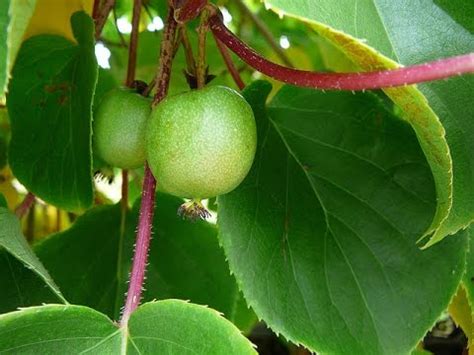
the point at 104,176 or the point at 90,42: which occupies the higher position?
the point at 90,42

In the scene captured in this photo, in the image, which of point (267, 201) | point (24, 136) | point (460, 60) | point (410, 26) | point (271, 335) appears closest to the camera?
point (460, 60)

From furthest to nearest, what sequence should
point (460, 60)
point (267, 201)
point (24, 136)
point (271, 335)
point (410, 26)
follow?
point (271, 335) < point (24, 136) < point (267, 201) < point (410, 26) < point (460, 60)

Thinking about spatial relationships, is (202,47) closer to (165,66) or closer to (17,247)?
(165,66)

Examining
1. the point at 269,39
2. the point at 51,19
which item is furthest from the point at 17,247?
the point at 269,39

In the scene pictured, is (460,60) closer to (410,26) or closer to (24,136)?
(410,26)

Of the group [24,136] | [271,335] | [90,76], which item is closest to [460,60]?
[90,76]
